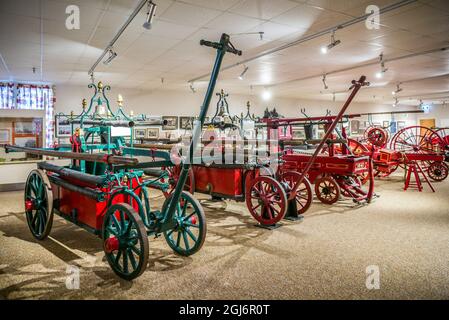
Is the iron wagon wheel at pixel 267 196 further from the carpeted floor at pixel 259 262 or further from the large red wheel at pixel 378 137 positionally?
the large red wheel at pixel 378 137

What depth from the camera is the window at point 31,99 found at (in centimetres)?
840

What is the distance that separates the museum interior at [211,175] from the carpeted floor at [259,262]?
0.02m

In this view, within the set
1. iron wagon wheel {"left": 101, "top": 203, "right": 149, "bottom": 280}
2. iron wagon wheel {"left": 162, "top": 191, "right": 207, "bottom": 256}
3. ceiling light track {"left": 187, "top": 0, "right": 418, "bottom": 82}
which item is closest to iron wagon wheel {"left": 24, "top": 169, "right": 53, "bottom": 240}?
iron wagon wheel {"left": 101, "top": 203, "right": 149, "bottom": 280}

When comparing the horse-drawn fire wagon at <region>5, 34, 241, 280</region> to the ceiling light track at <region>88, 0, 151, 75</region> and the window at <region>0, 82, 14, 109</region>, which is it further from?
the window at <region>0, 82, 14, 109</region>

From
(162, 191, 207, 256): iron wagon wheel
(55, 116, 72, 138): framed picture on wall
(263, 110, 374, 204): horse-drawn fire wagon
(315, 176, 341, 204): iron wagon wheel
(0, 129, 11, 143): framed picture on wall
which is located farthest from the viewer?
(55, 116, 72, 138): framed picture on wall

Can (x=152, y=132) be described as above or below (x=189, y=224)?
above

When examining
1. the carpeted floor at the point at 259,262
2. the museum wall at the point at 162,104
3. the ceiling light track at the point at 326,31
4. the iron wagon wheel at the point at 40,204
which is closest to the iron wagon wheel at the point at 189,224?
the carpeted floor at the point at 259,262

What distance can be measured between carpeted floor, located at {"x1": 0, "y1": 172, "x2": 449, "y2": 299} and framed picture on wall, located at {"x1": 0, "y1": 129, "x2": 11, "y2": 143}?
14.0 ft

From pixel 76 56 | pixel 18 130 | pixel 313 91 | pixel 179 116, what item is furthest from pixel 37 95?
pixel 313 91

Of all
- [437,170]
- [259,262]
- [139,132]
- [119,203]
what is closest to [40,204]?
[119,203]

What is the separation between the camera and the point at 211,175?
495 centimetres

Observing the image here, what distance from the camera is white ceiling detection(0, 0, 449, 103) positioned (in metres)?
3.97

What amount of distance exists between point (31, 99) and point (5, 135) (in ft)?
4.53

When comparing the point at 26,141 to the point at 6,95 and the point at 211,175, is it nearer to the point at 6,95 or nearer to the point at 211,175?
the point at 6,95
